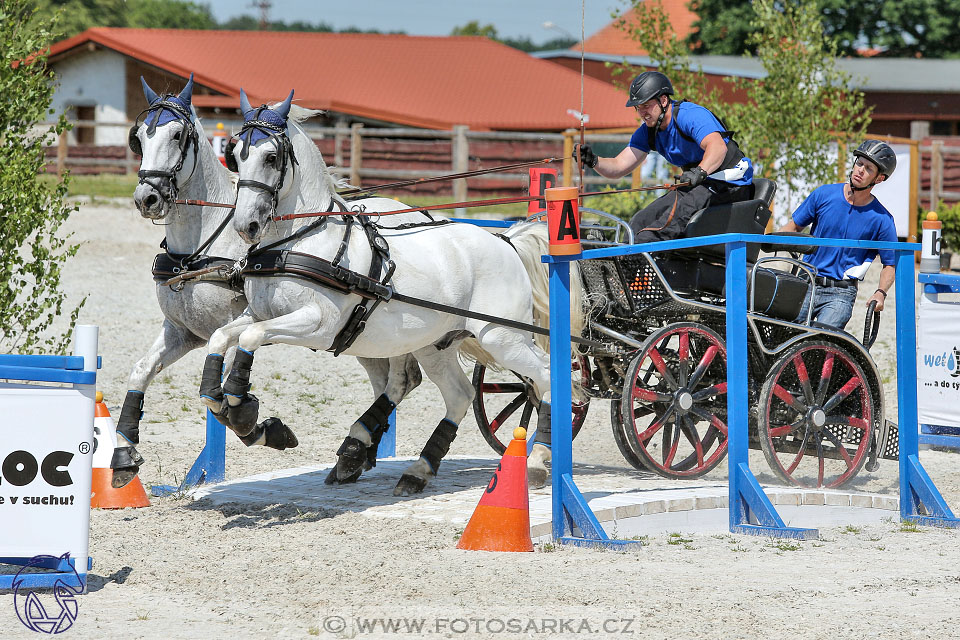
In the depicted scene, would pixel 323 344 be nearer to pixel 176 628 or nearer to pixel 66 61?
pixel 176 628

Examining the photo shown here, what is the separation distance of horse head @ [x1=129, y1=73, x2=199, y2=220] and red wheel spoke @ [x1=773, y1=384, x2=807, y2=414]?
11.6ft

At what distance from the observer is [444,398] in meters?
7.29

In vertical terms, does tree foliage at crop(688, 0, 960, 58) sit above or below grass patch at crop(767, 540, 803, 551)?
above

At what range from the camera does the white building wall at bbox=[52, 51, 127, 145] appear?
1204 inches

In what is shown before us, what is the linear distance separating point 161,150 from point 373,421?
6.77 ft

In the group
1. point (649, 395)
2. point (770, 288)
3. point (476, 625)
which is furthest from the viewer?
point (770, 288)

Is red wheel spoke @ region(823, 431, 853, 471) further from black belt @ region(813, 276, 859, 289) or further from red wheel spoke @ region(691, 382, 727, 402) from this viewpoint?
black belt @ region(813, 276, 859, 289)

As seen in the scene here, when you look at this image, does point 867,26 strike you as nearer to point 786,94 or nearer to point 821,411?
point 786,94

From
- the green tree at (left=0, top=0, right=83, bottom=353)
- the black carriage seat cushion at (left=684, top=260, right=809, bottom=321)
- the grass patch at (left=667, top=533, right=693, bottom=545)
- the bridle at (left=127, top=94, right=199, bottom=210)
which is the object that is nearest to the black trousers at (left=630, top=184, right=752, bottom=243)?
the black carriage seat cushion at (left=684, top=260, right=809, bottom=321)

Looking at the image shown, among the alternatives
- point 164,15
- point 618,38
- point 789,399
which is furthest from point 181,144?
point 164,15

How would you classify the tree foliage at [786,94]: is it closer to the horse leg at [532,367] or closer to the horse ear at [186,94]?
the horse leg at [532,367]

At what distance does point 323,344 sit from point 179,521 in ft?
3.97

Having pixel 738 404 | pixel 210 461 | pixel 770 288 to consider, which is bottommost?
pixel 210 461

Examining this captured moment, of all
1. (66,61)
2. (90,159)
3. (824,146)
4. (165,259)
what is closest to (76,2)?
(66,61)
